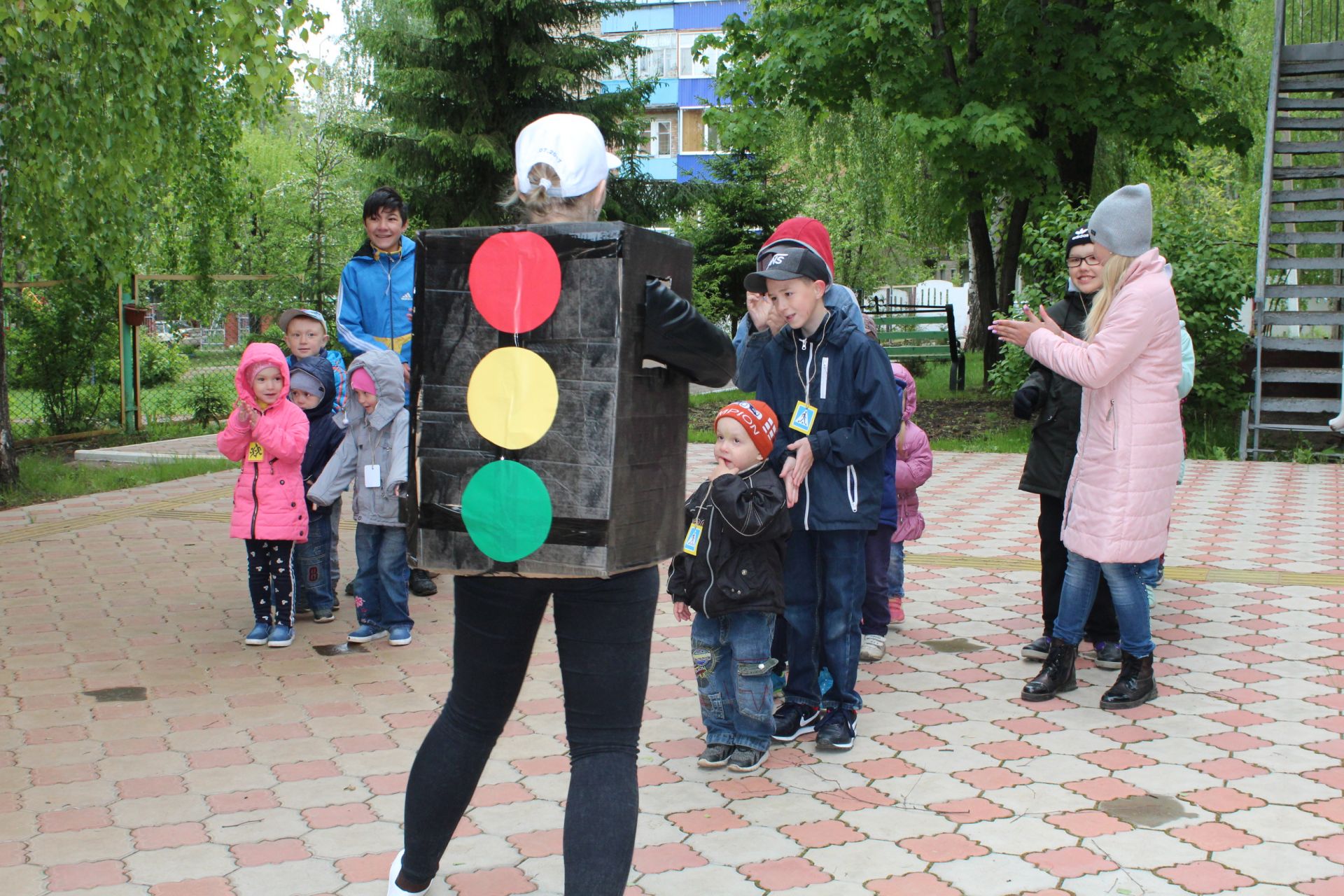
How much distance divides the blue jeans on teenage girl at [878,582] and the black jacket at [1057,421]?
0.62 m

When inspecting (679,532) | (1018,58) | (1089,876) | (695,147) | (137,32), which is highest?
(695,147)

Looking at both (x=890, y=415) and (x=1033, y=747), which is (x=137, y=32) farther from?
(x=1033, y=747)

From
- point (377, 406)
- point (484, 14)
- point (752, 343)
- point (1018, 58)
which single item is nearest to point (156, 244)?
point (484, 14)

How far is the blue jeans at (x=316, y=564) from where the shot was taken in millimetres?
6031

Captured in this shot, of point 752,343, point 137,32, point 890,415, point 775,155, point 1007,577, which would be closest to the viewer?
point 890,415

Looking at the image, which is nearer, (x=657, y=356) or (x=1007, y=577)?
(x=657, y=356)

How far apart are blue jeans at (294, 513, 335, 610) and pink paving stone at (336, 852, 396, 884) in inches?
109

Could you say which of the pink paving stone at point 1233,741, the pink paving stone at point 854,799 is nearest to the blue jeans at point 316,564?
the pink paving stone at point 854,799

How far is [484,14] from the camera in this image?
52.0ft

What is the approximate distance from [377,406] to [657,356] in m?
3.20

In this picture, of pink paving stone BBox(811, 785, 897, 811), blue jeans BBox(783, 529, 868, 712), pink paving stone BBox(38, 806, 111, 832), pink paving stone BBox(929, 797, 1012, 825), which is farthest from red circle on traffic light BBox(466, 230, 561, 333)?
pink paving stone BBox(38, 806, 111, 832)

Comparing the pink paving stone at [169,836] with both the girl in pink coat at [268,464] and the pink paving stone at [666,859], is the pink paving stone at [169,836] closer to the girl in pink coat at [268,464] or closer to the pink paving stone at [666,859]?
the pink paving stone at [666,859]

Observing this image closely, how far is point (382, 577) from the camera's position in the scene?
561cm

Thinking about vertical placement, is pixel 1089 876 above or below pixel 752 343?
below
